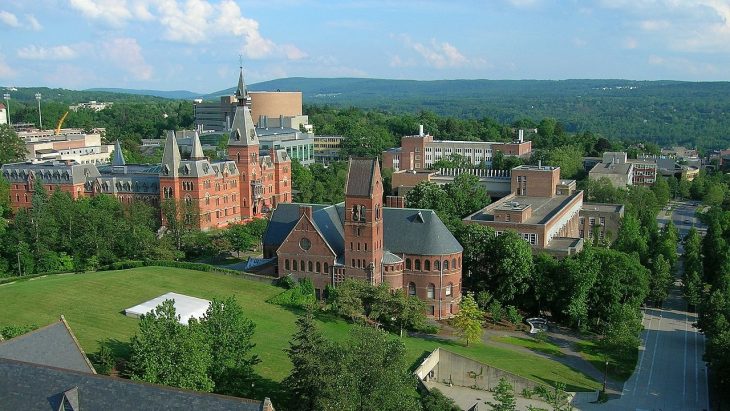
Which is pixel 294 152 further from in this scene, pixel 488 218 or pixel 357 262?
pixel 357 262

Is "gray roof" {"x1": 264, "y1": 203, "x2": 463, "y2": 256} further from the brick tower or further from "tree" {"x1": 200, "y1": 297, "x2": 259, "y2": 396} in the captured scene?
the brick tower

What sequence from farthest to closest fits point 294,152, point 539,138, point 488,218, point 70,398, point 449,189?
point 539,138
point 294,152
point 449,189
point 488,218
point 70,398

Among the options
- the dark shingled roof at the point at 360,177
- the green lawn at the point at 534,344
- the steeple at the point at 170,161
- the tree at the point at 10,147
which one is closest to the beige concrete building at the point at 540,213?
the green lawn at the point at 534,344

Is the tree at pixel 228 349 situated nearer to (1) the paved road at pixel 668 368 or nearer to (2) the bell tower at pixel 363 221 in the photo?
(2) the bell tower at pixel 363 221

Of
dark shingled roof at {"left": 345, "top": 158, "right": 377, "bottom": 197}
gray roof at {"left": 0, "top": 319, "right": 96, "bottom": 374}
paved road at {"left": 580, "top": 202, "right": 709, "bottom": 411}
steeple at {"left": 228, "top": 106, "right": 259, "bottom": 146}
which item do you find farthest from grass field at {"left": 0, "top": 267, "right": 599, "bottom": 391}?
steeple at {"left": 228, "top": 106, "right": 259, "bottom": 146}

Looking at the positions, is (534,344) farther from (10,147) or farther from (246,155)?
(10,147)

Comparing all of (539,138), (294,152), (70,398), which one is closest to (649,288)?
(70,398)

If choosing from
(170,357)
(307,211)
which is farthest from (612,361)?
(170,357)
